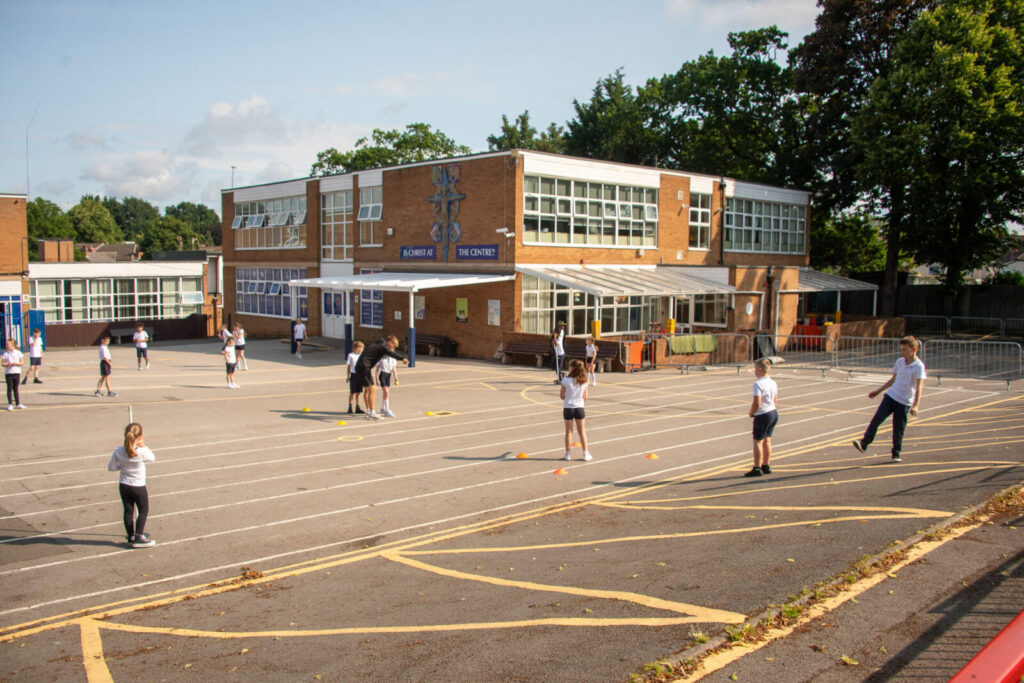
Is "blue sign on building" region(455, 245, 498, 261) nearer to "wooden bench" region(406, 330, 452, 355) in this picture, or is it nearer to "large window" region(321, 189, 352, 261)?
"wooden bench" region(406, 330, 452, 355)

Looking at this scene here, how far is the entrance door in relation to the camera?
128 feet

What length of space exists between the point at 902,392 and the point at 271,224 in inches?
1534

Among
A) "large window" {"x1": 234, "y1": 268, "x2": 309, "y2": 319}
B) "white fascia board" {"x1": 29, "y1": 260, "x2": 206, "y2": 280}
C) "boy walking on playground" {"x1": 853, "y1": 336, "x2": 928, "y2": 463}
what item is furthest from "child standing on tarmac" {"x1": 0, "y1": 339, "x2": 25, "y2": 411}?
"white fascia board" {"x1": 29, "y1": 260, "x2": 206, "y2": 280}

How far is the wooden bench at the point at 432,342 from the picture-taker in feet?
105

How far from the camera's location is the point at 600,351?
27125mm

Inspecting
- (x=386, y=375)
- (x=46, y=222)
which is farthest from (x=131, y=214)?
(x=386, y=375)

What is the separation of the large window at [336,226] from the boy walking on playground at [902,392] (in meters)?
30.9

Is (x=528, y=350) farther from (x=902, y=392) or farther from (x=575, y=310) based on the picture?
(x=902, y=392)

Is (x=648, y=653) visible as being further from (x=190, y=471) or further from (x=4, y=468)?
(x=4, y=468)

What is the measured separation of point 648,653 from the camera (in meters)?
5.31

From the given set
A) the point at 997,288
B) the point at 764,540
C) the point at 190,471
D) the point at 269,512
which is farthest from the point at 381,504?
the point at 997,288

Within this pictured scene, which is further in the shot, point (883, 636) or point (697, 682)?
point (883, 636)

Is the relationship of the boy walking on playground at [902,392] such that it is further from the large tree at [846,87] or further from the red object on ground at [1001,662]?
the large tree at [846,87]

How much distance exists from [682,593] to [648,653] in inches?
48.3
